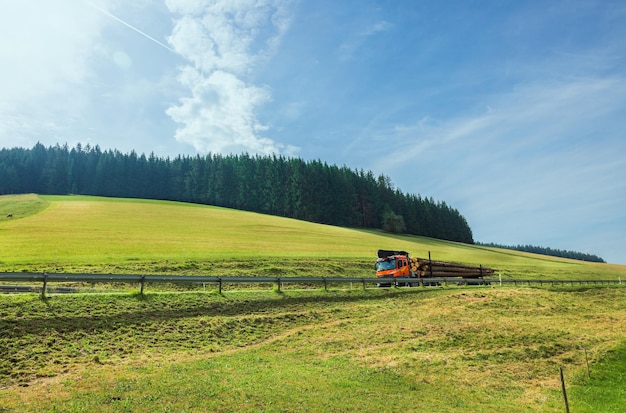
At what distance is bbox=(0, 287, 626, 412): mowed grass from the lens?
12422mm

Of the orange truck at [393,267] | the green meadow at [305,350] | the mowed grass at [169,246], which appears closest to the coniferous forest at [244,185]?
the mowed grass at [169,246]

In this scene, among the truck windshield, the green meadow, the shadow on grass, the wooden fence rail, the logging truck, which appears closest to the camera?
the green meadow

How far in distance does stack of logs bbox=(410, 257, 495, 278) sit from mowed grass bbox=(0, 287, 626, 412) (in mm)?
12220

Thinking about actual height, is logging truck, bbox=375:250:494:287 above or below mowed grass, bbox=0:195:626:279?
below

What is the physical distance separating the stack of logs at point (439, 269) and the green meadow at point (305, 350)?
6.61m

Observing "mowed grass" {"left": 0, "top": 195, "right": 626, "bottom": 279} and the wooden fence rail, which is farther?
"mowed grass" {"left": 0, "top": 195, "right": 626, "bottom": 279}

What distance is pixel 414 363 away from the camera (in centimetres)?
1703

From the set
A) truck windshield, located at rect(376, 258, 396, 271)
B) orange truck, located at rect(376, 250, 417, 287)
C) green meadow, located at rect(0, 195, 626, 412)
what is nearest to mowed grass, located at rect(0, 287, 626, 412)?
green meadow, located at rect(0, 195, 626, 412)

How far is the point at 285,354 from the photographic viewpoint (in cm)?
1739

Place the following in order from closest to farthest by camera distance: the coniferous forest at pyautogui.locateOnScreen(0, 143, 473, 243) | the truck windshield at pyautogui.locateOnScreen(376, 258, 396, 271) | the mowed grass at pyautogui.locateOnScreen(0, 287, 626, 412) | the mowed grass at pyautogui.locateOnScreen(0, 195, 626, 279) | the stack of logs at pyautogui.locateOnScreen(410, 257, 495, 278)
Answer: the mowed grass at pyautogui.locateOnScreen(0, 287, 626, 412), the mowed grass at pyautogui.locateOnScreen(0, 195, 626, 279), the truck windshield at pyautogui.locateOnScreen(376, 258, 396, 271), the stack of logs at pyautogui.locateOnScreen(410, 257, 495, 278), the coniferous forest at pyautogui.locateOnScreen(0, 143, 473, 243)

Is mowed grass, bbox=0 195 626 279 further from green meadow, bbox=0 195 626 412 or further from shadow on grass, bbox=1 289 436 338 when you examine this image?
shadow on grass, bbox=1 289 436 338

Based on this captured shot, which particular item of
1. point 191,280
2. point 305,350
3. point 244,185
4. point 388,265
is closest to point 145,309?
point 191,280

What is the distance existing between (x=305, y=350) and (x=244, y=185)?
109m

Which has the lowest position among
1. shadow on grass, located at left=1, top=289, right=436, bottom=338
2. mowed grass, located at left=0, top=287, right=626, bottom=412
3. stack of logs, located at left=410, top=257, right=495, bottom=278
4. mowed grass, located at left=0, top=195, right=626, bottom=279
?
mowed grass, located at left=0, top=287, right=626, bottom=412
